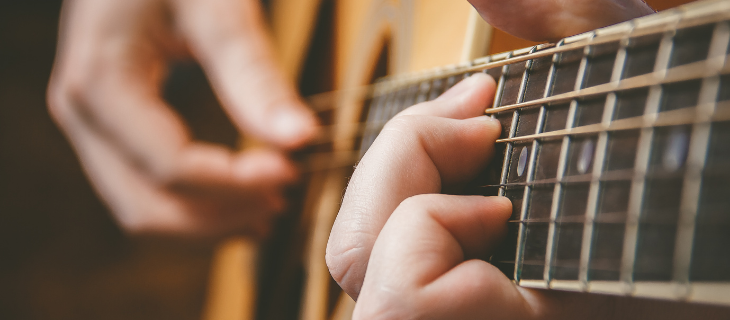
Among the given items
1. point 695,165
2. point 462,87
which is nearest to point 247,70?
point 462,87

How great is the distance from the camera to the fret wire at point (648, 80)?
0.24 meters

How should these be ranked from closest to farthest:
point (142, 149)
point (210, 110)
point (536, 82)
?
point (536, 82), point (142, 149), point (210, 110)

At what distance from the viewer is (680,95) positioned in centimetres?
25

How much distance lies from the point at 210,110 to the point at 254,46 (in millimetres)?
777

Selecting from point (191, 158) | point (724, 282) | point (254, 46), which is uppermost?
point (254, 46)

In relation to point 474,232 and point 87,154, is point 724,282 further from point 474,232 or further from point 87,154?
point 87,154

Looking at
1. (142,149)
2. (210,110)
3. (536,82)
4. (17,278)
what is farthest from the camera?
(210,110)

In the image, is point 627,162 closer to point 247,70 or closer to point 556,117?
point 556,117

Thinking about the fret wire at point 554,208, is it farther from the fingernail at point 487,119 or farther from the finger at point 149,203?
the finger at point 149,203

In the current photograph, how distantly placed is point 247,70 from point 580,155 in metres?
0.70

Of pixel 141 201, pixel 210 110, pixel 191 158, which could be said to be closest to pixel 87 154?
pixel 141 201

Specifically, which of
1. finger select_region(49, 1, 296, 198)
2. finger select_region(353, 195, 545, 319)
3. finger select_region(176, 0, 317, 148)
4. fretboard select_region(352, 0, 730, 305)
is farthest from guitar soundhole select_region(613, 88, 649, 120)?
finger select_region(49, 1, 296, 198)

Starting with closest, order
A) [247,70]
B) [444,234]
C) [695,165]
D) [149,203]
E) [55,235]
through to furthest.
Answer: [695,165] < [444,234] < [247,70] < [149,203] < [55,235]

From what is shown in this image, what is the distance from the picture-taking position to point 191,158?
89 cm
